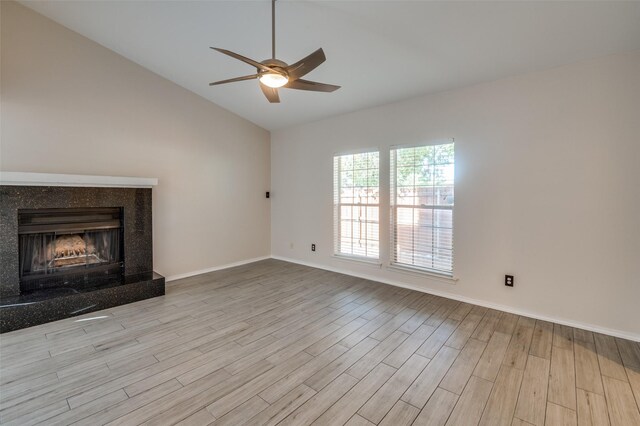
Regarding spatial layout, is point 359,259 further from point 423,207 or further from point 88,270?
point 88,270

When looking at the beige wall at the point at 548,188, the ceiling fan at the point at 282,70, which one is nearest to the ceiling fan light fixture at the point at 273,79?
the ceiling fan at the point at 282,70

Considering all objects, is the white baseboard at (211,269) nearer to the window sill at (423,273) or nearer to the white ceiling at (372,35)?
the window sill at (423,273)

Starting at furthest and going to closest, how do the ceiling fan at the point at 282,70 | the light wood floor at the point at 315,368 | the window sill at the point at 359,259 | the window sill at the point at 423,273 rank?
1. the window sill at the point at 359,259
2. the window sill at the point at 423,273
3. the ceiling fan at the point at 282,70
4. the light wood floor at the point at 315,368

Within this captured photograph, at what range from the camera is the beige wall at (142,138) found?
10.5 ft

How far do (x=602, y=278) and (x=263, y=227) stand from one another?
5.12 metres

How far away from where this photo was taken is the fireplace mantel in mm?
2928

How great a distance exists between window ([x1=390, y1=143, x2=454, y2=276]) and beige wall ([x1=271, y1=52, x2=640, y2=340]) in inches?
5.8

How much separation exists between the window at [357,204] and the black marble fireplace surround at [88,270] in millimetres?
2866

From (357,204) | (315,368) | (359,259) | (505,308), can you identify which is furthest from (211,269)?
(505,308)

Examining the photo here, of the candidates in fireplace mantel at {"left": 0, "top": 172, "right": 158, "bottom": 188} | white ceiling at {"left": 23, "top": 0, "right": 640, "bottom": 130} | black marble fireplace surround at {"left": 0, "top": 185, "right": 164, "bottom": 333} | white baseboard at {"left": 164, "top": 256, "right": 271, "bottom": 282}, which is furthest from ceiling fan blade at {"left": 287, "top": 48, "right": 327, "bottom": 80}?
white baseboard at {"left": 164, "top": 256, "right": 271, "bottom": 282}

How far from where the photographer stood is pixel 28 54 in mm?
3221

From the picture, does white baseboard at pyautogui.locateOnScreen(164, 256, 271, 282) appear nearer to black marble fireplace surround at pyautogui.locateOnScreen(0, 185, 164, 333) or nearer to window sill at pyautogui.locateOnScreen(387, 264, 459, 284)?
black marble fireplace surround at pyautogui.locateOnScreen(0, 185, 164, 333)

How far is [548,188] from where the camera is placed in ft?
9.93

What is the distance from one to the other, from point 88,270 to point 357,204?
3.91 meters
